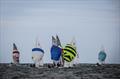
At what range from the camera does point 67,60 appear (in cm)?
5331

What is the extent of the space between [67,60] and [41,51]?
5356 mm

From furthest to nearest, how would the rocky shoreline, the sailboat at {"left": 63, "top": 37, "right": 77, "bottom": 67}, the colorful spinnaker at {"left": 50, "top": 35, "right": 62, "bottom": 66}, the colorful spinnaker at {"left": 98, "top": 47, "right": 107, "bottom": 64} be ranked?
the colorful spinnaker at {"left": 98, "top": 47, "right": 107, "bottom": 64} < the colorful spinnaker at {"left": 50, "top": 35, "right": 62, "bottom": 66} < the sailboat at {"left": 63, "top": 37, "right": 77, "bottom": 67} < the rocky shoreline

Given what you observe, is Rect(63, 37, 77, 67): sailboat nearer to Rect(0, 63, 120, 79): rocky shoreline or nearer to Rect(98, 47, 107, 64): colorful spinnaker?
Rect(0, 63, 120, 79): rocky shoreline

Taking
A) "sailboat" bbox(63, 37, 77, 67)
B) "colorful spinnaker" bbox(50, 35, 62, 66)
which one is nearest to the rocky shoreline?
"colorful spinnaker" bbox(50, 35, 62, 66)

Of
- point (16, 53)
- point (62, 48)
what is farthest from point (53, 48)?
point (16, 53)

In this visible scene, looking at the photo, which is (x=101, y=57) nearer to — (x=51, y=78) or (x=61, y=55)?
→ (x=61, y=55)

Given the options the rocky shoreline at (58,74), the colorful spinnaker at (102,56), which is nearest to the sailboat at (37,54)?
the rocky shoreline at (58,74)

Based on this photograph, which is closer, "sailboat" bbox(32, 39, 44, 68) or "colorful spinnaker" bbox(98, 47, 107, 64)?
"sailboat" bbox(32, 39, 44, 68)

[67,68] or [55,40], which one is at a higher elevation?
[55,40]

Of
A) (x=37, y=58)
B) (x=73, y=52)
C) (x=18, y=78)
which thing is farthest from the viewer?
(x=37, y=58)

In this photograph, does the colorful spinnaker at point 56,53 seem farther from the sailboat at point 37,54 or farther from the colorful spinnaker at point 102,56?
the colorful spinnaker at point 102,56

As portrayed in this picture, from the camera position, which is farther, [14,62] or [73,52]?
[14,62]

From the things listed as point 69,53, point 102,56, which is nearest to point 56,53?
point 69,53

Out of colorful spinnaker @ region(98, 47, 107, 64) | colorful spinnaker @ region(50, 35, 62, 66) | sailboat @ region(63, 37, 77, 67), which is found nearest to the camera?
sailboat @ region(63, 37, 77, 67)
